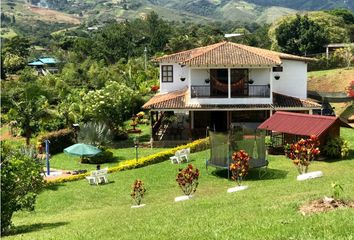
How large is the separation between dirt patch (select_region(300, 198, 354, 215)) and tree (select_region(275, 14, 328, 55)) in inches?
2561

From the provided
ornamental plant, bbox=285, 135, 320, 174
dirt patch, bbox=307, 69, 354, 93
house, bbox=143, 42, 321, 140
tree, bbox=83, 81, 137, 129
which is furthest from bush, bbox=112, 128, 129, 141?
dirt patch, bbox=307, 69, 354, 93

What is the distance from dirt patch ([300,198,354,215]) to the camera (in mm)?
11594

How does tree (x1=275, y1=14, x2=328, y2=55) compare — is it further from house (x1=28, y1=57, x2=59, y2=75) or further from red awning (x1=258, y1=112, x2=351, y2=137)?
Result: red awning (x1=258, y1=112, x2=351, y2=137)

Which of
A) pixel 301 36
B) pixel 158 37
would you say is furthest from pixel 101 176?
pixel 158 37

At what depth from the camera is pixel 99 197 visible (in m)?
22.0

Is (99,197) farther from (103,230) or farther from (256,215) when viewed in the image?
(256,215)

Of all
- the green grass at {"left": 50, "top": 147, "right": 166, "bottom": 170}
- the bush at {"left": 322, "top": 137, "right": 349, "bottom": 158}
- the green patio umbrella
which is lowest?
the green grass at {"left": 50, "top": 147, "right": 166, "bottom": 170}

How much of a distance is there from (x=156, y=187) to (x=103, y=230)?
10.3 metres

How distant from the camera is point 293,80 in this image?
38.0m

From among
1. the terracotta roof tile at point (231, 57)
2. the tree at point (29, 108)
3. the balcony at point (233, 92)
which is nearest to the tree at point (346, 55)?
the terracotta roof tile at point (231, 57)

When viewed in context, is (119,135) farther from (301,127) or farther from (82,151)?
(301,127)

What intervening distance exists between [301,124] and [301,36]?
1978 inches

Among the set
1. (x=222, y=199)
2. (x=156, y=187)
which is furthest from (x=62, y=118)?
(x=222, y=199)

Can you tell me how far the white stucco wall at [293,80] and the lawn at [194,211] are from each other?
11.6 m
